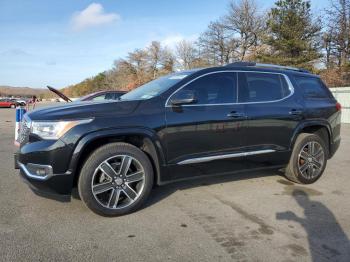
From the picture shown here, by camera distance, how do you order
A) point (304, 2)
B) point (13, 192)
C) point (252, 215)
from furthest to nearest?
point (304, 2), point (13, 192), point (252, 215)

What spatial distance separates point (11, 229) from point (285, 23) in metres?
38.4

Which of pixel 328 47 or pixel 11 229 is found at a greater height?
pixel 328 47

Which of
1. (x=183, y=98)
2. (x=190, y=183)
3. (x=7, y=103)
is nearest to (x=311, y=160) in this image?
(x=190, y=183)

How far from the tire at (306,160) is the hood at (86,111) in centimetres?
276

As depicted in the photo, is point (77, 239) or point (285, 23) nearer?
point (77, 239)

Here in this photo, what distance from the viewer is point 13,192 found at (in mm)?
5207

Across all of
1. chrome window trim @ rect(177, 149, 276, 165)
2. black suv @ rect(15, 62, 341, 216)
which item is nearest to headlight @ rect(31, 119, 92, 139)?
black suv @ rect(15, 62, 341, 216)

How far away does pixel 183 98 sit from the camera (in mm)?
4578

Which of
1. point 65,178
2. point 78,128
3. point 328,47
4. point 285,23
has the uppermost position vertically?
point 285,23

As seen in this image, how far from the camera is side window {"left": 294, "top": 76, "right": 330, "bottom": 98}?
5.90m

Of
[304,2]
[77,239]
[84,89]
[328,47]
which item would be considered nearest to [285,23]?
[304,2]

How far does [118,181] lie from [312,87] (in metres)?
3.62

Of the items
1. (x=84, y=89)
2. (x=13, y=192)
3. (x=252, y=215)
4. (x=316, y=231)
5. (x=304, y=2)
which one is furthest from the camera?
(x=84, y=89)

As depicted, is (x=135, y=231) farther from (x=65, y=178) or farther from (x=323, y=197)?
(x=323, y=197)
